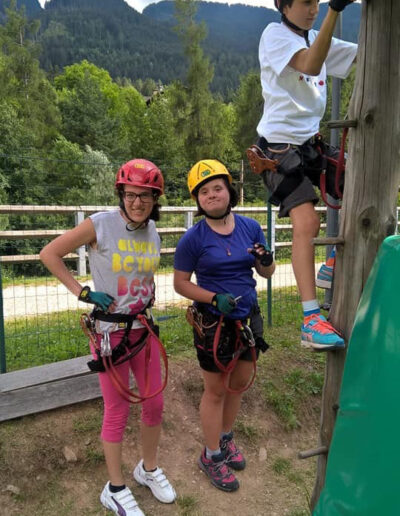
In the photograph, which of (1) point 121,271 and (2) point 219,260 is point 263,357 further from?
(1) point 121,271

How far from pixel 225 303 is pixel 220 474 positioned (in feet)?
4.77

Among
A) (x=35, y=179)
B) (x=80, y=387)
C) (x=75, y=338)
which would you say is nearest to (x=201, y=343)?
(x=80, y=387)

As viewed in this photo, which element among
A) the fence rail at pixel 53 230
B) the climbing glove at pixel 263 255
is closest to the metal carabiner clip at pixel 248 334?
the climbing glove at pixel 263 255

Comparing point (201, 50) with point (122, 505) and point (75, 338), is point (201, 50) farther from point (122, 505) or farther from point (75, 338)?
point (122, 505)

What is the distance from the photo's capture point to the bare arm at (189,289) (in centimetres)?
281

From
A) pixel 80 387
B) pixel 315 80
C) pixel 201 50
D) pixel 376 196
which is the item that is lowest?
pixel 80 387

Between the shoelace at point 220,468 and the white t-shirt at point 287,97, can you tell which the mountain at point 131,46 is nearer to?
the white t-shirt at point 287,97

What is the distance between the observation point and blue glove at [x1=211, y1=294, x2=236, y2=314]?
105 inches

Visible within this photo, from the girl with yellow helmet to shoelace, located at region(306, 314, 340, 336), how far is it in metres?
0.53

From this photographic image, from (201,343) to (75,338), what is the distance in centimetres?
271

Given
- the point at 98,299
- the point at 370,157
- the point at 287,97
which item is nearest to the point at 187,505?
the point at 98,299

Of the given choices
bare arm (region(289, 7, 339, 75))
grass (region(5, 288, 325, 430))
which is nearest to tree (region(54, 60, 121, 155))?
grass (region(5, 288, 325, 430))

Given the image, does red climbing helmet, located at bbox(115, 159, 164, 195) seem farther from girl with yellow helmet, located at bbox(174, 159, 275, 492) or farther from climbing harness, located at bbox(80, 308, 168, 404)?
climbing harness, located at bbox(80, 308, 168, 404)

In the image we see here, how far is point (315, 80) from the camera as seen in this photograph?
2.58m
